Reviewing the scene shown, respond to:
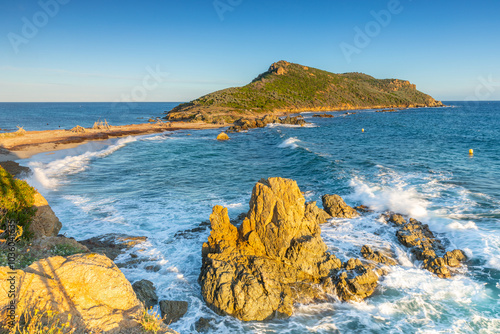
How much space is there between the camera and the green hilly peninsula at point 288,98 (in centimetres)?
10400

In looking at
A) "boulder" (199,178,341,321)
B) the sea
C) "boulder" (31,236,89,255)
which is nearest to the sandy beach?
the sea

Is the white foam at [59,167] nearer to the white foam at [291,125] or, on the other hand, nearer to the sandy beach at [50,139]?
the sandy beach at [50,139]

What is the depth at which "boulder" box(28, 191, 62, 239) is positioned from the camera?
43.7 ft

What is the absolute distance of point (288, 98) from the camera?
138 metres

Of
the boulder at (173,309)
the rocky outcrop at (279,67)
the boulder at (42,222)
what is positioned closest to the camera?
the boulder at (173,309)

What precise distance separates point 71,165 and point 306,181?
88.4 feet

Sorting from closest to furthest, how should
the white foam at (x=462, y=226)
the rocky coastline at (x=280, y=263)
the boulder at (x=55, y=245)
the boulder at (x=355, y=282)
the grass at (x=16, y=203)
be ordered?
the rocky coastline at (x=280, y=263) < the boulder at (x=55, y=245) < the boulder at (x=355, y=282) < the grass at (x=16, y=203) < the white foam at (x=462, y=226)

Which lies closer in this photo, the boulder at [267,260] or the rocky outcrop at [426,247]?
the boulder at [267,260]

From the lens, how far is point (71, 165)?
1347 inches

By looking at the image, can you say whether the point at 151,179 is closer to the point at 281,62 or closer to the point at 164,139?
the point at 164,139

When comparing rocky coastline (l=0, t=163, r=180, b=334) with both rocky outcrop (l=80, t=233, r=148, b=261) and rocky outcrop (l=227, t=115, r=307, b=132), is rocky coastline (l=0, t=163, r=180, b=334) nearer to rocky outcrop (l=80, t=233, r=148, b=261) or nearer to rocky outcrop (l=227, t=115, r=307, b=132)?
rocky outcrop (l=80, t=233, r=148, b=261)

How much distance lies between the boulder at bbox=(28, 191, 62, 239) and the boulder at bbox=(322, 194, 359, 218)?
15.3 metres

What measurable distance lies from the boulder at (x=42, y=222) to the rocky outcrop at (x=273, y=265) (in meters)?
7.43

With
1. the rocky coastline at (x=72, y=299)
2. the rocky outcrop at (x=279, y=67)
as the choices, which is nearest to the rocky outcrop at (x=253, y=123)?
the rocky coastline at (x=72, y=299)
